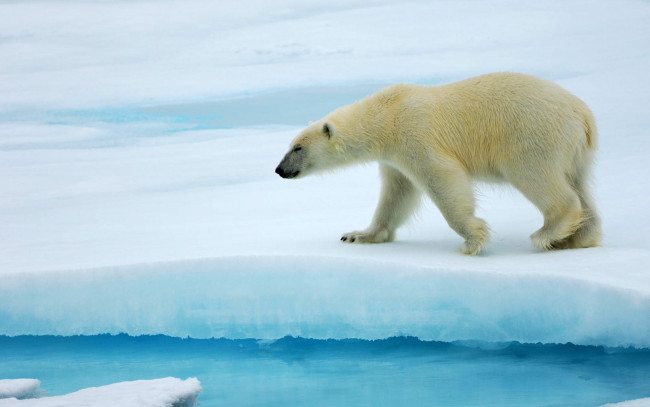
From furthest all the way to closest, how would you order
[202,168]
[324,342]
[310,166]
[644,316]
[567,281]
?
[202,168] < [310,166] < [324,342] < [567,281] < [644,316]

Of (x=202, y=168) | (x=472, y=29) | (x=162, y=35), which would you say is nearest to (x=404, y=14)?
(x=472, y=29)

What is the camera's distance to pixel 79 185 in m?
7.33

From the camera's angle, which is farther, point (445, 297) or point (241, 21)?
point (241, 21)

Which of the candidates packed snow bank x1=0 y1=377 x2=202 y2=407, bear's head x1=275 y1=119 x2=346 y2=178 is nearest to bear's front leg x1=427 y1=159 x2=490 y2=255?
bear's head x1=275 y1=119 x2=346 y2=178

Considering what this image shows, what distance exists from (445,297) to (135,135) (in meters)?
7.83

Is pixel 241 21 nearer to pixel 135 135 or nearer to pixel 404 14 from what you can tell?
pixel 404 14

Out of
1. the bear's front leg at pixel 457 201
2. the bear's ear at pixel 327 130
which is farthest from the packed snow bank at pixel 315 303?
the bear's ear at pixel 327 130

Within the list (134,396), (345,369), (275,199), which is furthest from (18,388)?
(275,199)

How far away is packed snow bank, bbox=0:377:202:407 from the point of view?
2730 mm

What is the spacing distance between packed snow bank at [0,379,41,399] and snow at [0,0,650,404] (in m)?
0.77

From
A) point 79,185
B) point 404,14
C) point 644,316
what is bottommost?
point 644,316

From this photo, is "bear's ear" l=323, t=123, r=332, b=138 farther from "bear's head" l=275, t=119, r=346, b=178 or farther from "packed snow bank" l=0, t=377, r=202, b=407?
"packed snow bank" l=0, t=377, r=202, b=407

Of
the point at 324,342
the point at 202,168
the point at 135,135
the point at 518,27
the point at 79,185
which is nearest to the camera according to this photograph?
the point at 324,342

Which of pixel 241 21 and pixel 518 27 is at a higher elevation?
pixel 241 21
